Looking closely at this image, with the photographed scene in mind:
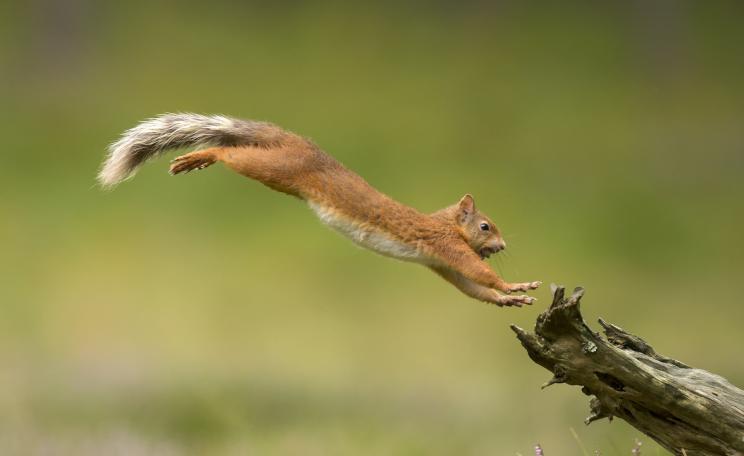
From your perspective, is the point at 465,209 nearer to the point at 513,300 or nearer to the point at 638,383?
the point at 513,300

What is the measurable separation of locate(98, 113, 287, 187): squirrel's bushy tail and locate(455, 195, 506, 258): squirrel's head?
0.74 metres

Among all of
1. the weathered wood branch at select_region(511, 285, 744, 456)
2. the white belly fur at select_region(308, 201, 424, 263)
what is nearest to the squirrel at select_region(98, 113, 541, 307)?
the white belly fur at select_region(308, 201, 424, 263)

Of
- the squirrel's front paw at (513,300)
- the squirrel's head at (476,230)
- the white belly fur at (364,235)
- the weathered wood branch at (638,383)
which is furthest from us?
the squirrel's head at (476,230)

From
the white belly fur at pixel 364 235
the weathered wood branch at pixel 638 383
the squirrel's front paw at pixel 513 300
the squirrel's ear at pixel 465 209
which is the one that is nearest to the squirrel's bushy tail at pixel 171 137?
the white belly fur at pixel 364 235

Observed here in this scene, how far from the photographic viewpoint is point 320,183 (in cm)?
368

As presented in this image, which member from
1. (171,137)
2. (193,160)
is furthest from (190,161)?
(171,137)

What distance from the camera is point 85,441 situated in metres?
6.33

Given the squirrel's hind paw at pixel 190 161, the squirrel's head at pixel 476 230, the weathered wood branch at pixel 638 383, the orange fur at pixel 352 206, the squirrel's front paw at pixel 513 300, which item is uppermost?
the squirrel's head at pixel 476 230

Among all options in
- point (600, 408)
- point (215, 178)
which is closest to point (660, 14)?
point (215, 178)

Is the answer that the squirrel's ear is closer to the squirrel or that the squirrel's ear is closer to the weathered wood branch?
the squirrel

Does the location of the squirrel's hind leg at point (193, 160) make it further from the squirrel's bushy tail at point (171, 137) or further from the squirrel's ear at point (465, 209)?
the squirrel's ear at point (465, 209)

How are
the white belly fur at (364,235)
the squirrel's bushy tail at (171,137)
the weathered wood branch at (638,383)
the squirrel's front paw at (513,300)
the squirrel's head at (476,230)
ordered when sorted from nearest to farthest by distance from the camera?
the weathered wood branch at (638,383) → the squirrel's front paw at (513,300) → the white belly fur at (364,235) → the squirrel's bushy tail at (171,137) → the squirrel's head at (476,230)

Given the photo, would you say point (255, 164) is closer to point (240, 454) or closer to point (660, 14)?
point (240, 454)

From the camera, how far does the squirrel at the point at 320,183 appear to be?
3643 millimetres
